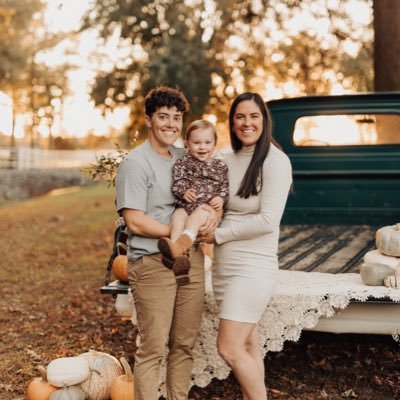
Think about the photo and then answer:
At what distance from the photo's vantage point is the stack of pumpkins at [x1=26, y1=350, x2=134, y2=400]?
418cm

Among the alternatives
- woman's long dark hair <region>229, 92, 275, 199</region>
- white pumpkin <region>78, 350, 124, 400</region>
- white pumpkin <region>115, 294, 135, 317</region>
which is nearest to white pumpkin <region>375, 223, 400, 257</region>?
woman's long dark hair <region>229, 92, 275, 199</region>

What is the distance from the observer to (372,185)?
238 inches

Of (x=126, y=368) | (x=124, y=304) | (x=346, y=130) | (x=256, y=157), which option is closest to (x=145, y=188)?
(x=256, y=157)

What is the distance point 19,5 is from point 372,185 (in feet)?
78.0

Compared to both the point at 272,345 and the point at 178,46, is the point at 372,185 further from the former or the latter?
the point at 178,46

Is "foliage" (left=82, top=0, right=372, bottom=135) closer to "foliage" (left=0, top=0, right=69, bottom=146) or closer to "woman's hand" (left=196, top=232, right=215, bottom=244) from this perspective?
"foliage" (left=0, top=0, right=69, bottom=146)

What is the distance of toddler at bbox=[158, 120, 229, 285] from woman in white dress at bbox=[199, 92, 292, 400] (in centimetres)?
11

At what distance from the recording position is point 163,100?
3.69 meters

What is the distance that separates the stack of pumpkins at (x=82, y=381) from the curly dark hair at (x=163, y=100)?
1818 millimetres

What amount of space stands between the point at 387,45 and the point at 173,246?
6.31m

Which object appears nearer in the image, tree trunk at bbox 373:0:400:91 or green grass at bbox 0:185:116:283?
tree trunk at bbox 373:0:400:91

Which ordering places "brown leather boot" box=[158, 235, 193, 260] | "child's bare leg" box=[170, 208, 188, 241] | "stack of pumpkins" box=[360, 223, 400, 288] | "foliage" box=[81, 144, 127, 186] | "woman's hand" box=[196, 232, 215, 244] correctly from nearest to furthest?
"brown leather boot" box=[158, 235, 193, 260], "child's bare leg" box=[170, 208, 188, 241], "woman's hand" box=[196, 232, 215, 244], "stack of pumpkins" box=[360, 223, 400, 288], "foliage" box=[81, 144, 127, 186]

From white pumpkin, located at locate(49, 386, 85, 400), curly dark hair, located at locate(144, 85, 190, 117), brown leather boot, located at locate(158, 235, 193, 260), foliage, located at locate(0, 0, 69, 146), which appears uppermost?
foliage, located at locate(0, 0, 69, 146)

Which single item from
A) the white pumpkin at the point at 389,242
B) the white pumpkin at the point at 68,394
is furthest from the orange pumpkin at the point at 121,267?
the white pumpkin at the point at 389,242
